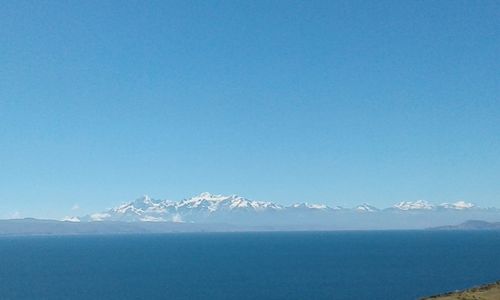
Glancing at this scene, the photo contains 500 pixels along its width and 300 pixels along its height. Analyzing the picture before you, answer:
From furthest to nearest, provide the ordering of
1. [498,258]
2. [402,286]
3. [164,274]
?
[498,258] → [164,274] → [402,286]

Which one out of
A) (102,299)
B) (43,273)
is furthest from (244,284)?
(43,273)

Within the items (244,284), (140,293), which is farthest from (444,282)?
(140,293)

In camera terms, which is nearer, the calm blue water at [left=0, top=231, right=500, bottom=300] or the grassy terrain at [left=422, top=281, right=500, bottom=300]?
the grassy terrain at [left=422, top=281, right=500, bottom=300]

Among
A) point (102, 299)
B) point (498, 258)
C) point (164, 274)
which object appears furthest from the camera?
point (498, 258)

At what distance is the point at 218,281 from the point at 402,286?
160 feet

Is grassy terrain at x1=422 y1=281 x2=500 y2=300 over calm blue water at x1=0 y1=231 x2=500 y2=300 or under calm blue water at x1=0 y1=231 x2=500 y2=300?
over

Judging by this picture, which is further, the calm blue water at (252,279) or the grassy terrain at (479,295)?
the calm blue water at (252,279)

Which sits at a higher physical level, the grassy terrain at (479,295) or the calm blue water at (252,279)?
the grassy terrain at (479,295)

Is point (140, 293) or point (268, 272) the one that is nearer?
point (140, 293)

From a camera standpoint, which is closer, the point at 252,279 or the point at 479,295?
the point at 479,295

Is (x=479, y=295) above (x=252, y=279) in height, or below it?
above

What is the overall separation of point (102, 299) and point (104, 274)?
5095 centimetres

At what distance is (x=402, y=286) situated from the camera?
408 feet

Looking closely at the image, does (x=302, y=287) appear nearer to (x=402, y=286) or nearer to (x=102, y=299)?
(x=402, y=286)
